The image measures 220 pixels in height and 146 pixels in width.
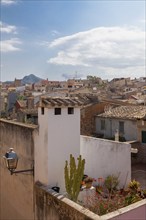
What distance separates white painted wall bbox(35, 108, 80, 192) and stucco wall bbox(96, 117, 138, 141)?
1919cm

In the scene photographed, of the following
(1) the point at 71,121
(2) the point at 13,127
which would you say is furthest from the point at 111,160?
(2) the point at 13,127

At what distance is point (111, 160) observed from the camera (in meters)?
9.97

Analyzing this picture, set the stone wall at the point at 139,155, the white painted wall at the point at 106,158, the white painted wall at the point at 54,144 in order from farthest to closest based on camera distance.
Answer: the stone wall at the point at 139,155, the white painted wall at the point at 106,158, the white painted wall at the point at 54,144

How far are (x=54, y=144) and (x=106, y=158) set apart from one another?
3.05m

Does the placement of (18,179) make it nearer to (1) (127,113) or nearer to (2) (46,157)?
(2) (46,157)

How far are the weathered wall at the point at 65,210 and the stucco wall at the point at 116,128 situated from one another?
65.4ft

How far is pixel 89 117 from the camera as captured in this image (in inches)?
1211

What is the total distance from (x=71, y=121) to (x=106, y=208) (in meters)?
2.68

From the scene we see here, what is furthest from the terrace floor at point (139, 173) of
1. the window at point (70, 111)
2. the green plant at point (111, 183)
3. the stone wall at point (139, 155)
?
the window at point (70, 111)

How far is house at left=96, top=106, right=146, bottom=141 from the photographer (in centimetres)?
2628

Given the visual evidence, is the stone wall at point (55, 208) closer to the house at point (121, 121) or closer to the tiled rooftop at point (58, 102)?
the tiled rooftop at point (58, 102)

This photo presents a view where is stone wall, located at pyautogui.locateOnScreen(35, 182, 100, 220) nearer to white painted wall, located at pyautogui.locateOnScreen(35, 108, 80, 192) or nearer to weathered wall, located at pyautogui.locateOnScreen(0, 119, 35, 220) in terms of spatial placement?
white painted wall, located at pyautogui.locateOnScreen(35, 108, 80, 192)

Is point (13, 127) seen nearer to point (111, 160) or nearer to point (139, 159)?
point (111, 160)

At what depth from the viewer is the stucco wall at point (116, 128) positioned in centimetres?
2659
